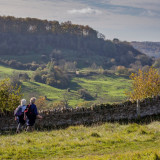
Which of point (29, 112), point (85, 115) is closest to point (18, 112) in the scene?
point (29, 112)

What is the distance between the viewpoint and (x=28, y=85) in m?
160

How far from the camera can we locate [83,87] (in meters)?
171

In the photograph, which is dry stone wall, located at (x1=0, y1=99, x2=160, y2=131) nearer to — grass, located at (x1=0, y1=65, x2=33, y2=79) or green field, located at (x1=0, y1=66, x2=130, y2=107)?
green field, located at (x1=0, y1=66, x2=130, y2=107)

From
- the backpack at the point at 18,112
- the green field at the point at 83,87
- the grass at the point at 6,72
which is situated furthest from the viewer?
the grass at the point at 6,72

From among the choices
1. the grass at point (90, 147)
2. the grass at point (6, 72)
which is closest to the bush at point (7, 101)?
the grass at point (90, 147)

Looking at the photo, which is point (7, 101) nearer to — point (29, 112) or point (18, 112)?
point (18, 112)

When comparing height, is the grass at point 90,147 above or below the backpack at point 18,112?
below

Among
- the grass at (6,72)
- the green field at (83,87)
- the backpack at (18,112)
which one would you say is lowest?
the green field at (83,87)

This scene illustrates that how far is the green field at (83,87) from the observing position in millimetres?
144875

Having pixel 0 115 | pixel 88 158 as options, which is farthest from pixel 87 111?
pixel 88 158

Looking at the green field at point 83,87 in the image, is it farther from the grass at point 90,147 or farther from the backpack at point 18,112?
the grass at point 90,147

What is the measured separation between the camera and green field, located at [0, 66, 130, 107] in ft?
475

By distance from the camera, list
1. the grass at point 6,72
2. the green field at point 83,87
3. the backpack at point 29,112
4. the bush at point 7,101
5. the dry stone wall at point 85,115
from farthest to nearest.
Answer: the grass at point 6,72
the green field at point 83,87
the bush at point 7,101
the dry stone wall at point 85,115
the backpack at point 29,112

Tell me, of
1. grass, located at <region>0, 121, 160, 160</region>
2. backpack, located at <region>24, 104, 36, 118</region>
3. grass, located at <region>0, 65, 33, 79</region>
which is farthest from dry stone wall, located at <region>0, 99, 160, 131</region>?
grass, located at <region>0, 65, 33, 79</region>
